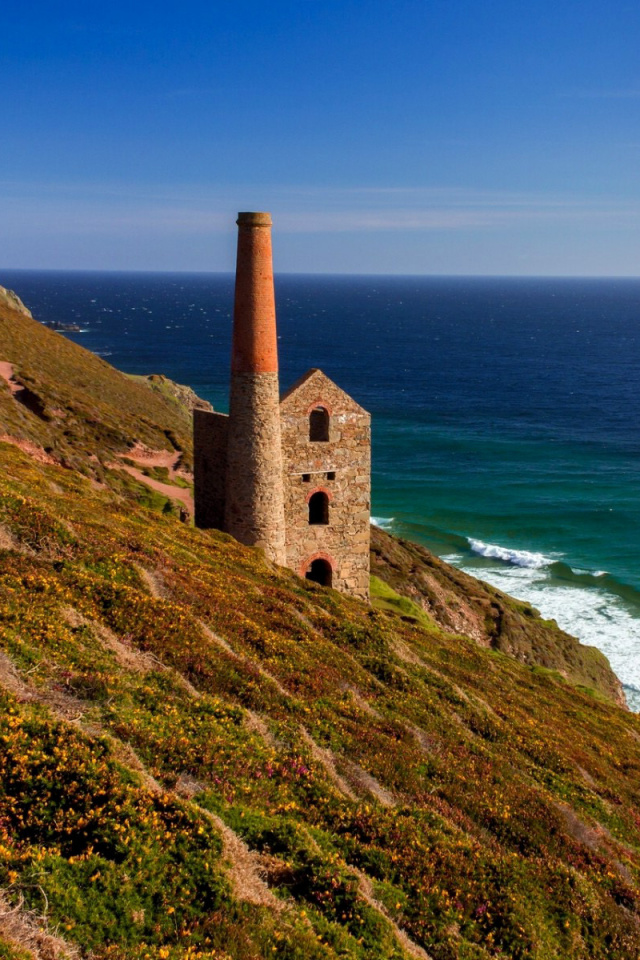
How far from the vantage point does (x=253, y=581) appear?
21.5 metres

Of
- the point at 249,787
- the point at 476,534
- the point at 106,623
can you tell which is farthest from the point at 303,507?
the point at 476,534

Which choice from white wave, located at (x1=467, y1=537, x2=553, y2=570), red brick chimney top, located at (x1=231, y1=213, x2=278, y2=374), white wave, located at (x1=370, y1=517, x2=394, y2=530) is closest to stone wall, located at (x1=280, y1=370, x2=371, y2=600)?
red brick chimney top, located at (x1=231, y1=213, x2=278, y2=374)

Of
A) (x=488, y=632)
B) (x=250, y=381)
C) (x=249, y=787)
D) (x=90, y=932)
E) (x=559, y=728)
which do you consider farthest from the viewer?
(x=488, y=632)

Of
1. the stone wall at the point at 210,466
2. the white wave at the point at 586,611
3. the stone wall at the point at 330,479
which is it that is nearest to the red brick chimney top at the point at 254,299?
the stone wall at the point at 330,479

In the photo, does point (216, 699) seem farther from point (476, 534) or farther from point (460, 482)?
point (460, 482)

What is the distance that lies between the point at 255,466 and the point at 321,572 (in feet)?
20.1

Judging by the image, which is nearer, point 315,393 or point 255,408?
point 255,408

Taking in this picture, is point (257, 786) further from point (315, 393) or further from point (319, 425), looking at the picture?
point (319, 425)

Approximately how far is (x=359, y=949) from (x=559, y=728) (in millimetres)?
13328

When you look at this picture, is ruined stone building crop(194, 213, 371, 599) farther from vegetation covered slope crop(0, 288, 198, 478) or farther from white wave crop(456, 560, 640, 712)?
white wave crop(456, 560, 640, 712)

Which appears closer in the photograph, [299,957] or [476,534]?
[299,957]

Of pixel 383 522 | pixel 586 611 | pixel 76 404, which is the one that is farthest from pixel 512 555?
pixel 76 404

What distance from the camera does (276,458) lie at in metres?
27.4

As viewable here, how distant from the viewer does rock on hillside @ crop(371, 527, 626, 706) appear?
37312 mm
